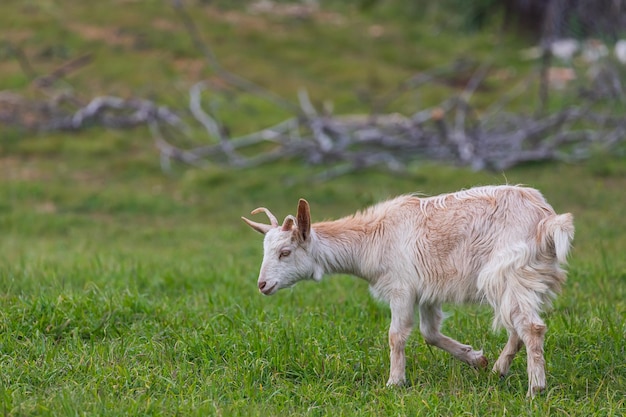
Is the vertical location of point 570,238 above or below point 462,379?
above

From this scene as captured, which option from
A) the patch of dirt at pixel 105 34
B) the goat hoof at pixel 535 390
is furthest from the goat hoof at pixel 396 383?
the patch of dirt at pixel 105 34

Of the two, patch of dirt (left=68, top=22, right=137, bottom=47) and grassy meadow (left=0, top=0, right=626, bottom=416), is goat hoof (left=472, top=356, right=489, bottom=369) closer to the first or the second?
grassy meadow (left=0, top=0, right=626, bottom=416)

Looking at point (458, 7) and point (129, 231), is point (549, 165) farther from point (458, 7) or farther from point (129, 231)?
point (129, 231)

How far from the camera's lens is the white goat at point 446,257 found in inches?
196

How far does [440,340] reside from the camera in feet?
18.2

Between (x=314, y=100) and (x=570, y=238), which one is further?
(x=314, y=100)

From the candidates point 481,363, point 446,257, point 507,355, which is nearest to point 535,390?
point 507,355

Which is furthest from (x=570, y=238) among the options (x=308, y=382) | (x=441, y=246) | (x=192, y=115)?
(x=192, y=115)

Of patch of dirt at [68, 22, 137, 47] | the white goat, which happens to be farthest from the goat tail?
patch of dirt at [68, 22, 137, 47]

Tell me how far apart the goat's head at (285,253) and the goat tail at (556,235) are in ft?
4.69

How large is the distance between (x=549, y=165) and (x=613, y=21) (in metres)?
2.58

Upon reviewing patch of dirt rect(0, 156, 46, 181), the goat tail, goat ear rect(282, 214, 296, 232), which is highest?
the goat tail

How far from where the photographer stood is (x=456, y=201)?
5559 mm

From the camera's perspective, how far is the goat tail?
4.88m
